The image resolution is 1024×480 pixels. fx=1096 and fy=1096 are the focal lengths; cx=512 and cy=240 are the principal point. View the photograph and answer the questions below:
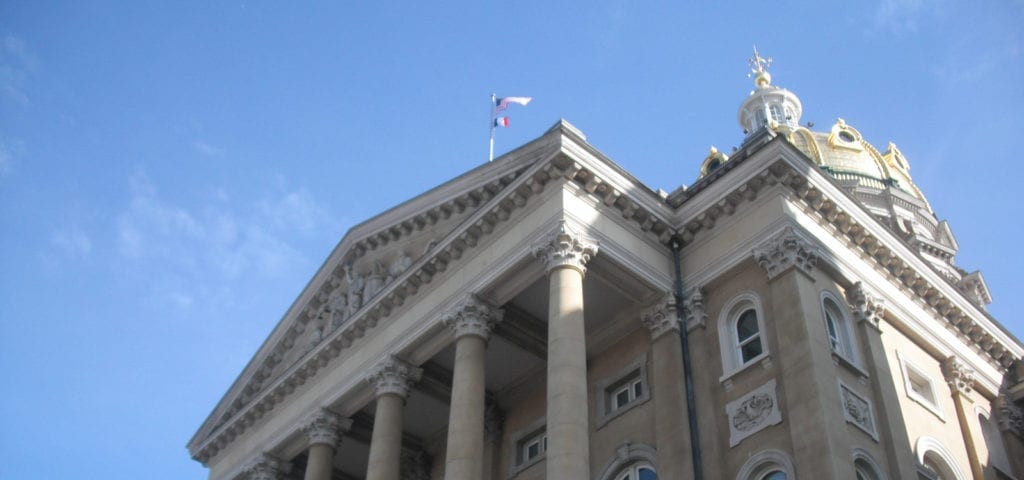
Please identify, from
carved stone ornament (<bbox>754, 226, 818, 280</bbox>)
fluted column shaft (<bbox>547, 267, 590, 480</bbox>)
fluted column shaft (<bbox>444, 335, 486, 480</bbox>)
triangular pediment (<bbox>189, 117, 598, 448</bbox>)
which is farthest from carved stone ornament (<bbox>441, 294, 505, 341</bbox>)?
carved stone ornament (<bbox>754, 226, 818, 280</bbox>)

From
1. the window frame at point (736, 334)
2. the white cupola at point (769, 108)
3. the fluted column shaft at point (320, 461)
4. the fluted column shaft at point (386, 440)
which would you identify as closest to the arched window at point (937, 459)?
the window frame at point (736, 334)

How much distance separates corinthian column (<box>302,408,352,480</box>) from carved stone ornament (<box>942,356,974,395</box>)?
1604 centimetres

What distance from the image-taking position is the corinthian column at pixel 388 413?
88.5 feet

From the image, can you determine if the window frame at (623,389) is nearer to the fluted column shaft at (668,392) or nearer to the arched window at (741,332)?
the fluted column shaft at (668,392)

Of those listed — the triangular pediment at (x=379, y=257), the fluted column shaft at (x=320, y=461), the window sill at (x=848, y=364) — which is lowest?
the window sill at (x=848, y=364)

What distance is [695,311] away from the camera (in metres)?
25.8

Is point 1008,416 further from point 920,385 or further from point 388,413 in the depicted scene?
point 388,413

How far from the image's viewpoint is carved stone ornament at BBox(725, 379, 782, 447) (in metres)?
22.5

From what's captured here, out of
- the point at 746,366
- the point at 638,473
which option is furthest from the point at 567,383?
the point at 638,473

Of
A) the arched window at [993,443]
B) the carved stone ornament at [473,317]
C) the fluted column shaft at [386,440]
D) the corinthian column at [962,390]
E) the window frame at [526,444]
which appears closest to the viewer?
the carved stone ornament at [473,317]

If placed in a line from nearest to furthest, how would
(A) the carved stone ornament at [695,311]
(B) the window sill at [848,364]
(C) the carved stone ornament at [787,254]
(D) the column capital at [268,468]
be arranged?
(B) the window sill at [848,364] → (C) the carved stone ornament at [787,254] → (A) the carved stone ornament at [695,311] → (D) the column capital at [268,468]

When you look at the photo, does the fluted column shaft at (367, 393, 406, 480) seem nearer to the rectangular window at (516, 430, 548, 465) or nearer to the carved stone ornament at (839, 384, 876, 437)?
the rectangular window at (516, 430, 548, 465)

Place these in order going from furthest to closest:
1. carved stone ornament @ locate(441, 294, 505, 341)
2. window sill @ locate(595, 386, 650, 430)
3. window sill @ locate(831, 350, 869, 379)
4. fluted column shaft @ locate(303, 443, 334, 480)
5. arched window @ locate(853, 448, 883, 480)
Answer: fluted column shaft @ locate(303, 443, 334, 480)
carved stone ornament @ locate(441, 294, 505, 341)
window sill @ locate(595, 386, 650, 430)
window sill @ locate(831, 350, 869, 379)
arched window @ locate(853, 448, 883, 480)

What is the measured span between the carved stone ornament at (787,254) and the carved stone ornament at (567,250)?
3.87m
